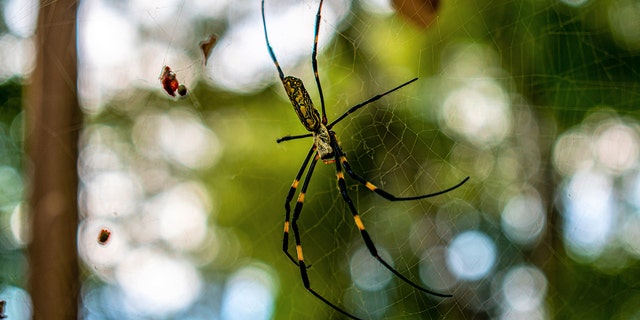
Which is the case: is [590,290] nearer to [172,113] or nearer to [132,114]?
[172,113]

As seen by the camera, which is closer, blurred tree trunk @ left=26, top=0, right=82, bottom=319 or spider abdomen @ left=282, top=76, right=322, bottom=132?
blurred tree trunk @ left=26, top=0, right=82, bottom=319

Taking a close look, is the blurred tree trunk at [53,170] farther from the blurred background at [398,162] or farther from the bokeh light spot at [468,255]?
the bokeh light spot at [468,255]

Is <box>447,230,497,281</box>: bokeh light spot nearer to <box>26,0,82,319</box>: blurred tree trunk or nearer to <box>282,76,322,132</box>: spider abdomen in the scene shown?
<box>282,76,322,132</box>: spider abdomen

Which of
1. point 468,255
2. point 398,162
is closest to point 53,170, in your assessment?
point 398,162

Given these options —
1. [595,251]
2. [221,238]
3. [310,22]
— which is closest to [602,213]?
[595,251]

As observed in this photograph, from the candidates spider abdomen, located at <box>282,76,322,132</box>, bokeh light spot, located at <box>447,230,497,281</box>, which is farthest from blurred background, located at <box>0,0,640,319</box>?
Result: spider abdomen, located at <box>282,76,322,132</box>

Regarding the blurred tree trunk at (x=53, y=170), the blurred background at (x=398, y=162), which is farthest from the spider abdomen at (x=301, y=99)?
the blurred tree trunk at (x=53, y=170)
